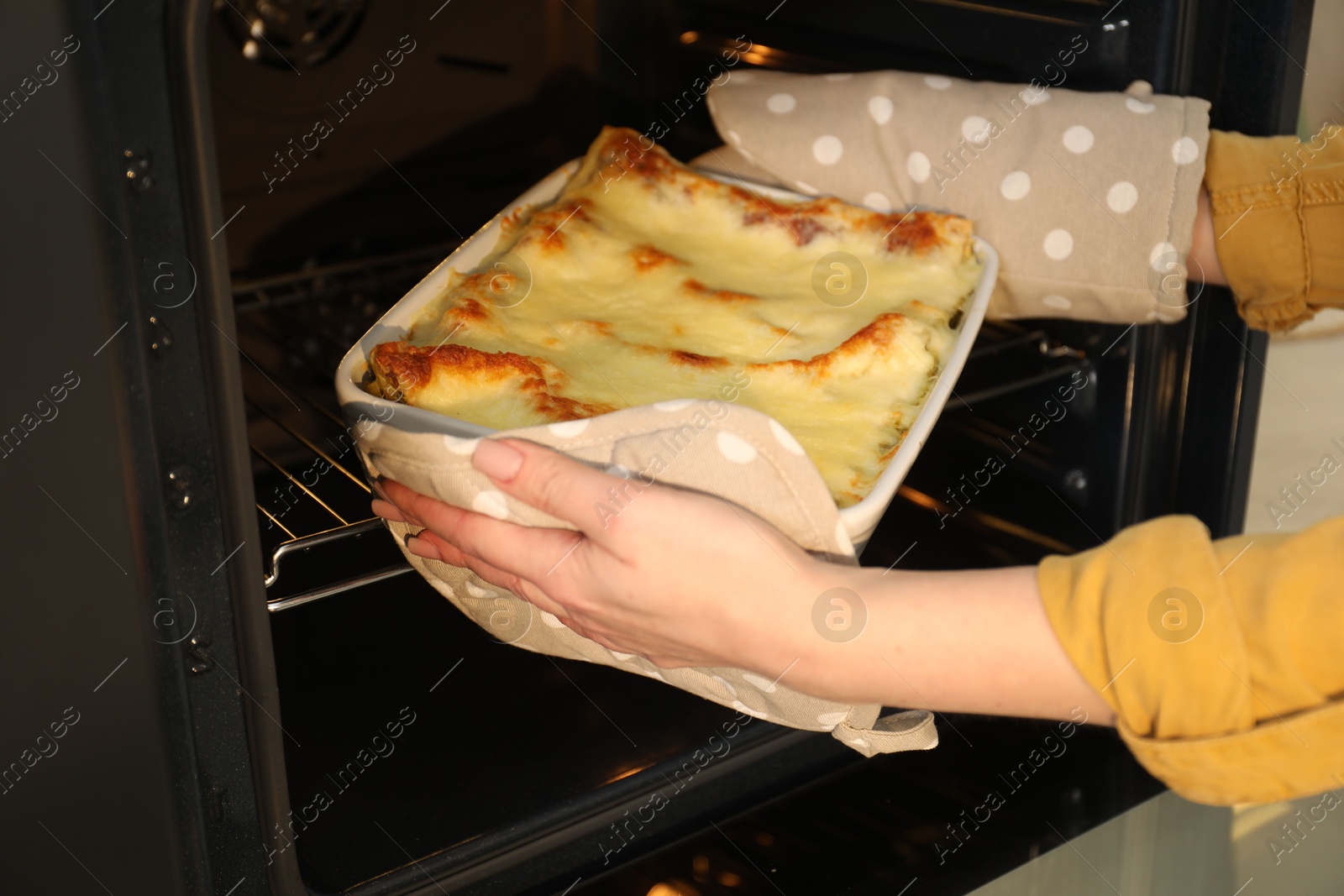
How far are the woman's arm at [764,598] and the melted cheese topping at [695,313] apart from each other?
0.06 meters

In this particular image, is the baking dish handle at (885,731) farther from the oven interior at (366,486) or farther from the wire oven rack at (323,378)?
the wire oven rack at (323,378)

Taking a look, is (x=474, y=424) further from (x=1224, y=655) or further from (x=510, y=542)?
(x=1224, y=655)

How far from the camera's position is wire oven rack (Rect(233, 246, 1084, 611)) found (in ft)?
3.13

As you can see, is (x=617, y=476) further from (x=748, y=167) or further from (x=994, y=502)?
(x=994, y=502)

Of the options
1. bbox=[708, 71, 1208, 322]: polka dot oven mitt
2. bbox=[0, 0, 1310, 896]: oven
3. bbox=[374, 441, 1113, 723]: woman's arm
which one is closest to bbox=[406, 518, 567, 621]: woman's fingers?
bbox=[374, 441, 1113, 723]: woman's arm

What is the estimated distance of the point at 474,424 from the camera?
58 centimetres

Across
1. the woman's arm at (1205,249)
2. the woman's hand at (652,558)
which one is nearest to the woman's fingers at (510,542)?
the woman's hand at (652,558)

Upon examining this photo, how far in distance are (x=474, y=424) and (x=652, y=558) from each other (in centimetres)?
12

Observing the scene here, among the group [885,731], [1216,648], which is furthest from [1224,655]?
[885,731]

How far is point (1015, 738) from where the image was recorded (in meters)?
0.86

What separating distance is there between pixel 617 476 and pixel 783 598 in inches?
3.9

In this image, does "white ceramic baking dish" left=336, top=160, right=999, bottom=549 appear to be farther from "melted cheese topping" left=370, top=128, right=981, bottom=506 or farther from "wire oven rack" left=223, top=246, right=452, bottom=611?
"wire oven rack" left=223, top=246, right=452, bottom=611

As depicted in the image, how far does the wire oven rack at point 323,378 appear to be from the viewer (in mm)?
953

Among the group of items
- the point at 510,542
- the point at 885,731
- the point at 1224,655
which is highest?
the point at 510,542
